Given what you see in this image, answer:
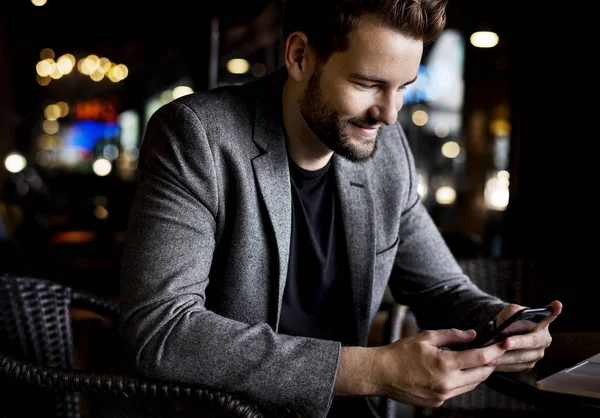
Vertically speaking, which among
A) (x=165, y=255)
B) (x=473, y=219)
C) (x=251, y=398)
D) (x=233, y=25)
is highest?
(x=233, y=25)

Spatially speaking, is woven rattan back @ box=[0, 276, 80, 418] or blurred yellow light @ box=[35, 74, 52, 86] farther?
blurred yellow light @ box=[35, 74, 52, 86]

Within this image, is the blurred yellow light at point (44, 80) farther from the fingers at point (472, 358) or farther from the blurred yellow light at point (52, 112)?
the fingers at point (472, 358)

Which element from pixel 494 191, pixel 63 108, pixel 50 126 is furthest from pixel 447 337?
pixel 50 126

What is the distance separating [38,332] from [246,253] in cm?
80

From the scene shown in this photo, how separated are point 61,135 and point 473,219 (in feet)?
52.4

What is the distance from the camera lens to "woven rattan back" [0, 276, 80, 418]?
6.98ft

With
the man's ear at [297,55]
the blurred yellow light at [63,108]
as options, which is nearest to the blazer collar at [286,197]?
the man's ear at [297,55]

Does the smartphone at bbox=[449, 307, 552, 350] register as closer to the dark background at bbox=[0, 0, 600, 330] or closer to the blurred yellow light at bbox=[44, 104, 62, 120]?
the dark background at bbox=[0, 0, 600, 330]

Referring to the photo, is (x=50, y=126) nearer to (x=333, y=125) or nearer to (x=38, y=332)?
(x=38, y=332)

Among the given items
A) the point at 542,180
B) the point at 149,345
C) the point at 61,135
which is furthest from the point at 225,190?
the point at 61,135

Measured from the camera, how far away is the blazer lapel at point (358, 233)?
1.99m

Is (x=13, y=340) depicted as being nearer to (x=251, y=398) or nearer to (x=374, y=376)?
(x=251, y=398)

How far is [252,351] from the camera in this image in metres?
1.49

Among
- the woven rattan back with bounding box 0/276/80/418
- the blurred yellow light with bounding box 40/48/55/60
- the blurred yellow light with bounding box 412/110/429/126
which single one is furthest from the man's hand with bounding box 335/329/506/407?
the blurred yellow light with bounding box 40/48/55/60
